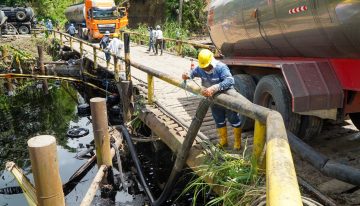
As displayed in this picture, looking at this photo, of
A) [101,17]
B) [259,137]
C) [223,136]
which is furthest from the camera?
[101,17]

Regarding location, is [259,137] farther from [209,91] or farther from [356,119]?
[356,119]

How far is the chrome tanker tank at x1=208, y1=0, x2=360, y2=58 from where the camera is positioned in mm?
4297

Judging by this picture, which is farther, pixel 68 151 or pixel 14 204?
pixel 68 151

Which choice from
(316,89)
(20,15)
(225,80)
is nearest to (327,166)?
(316,89)

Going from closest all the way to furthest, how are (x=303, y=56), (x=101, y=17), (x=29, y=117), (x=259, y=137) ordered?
1. (x=259, y=137)
2. (x=303, y=56)
3. (x=29, y=117)
4. (x=101, y=17)

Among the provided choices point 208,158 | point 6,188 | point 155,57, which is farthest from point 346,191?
point 155,57

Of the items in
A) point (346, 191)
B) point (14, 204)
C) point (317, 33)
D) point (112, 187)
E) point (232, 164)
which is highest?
point (317, 33)

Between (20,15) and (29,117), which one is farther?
(20,15)

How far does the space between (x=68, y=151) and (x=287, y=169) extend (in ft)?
29.8

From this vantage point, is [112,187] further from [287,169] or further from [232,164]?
[287,169]

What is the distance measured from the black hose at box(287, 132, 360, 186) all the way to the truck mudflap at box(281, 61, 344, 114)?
827mm

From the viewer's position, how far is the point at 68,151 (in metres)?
10.1

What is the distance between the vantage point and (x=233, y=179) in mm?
3869

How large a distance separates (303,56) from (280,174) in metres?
4.09
